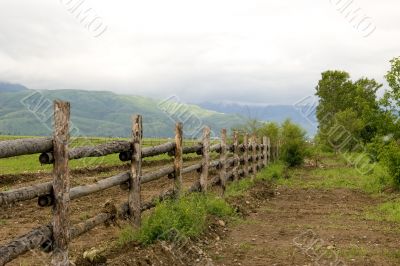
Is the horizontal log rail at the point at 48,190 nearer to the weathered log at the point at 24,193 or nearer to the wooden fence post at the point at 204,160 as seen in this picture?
the weathered log at the point at 24,193

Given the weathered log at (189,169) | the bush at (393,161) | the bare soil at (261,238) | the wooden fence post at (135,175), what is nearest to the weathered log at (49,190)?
the wooden fence post at (135,175)

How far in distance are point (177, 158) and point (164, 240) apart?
2409 mm

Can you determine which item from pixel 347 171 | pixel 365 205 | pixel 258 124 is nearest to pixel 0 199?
pixel 365 205

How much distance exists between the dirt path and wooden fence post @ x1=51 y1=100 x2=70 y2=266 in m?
2.53

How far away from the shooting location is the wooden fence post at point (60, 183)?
5129mm

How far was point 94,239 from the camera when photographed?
8242 mm

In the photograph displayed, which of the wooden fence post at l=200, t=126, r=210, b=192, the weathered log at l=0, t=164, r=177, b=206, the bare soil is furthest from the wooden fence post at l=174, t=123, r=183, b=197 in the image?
the wooden fence post at l=200, t=126, r=210, b=192

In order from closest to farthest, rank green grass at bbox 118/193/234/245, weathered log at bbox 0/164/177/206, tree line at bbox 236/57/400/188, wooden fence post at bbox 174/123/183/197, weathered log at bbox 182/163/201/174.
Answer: weathered log at bbox 0/164/177/206 < green grass at bbox 118/193/234/245 < wooden fence post at bbox 174/123/183/197 < weathered log at bbox 182/163/201/174 < tree line at bbox 236/57/400/188

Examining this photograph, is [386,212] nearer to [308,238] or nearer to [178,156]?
[308,238]

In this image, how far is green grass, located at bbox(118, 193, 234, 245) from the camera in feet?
23.1

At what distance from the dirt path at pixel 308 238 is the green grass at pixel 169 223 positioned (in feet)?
1.62

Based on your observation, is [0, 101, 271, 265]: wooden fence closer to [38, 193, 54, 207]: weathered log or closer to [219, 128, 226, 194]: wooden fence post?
[38, 193, 54, 207]: weathered log

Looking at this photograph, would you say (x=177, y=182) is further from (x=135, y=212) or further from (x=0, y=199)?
(x=0, y=199)

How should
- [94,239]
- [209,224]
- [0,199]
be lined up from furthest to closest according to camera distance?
[209,224] < [94,239] < [0,199]
